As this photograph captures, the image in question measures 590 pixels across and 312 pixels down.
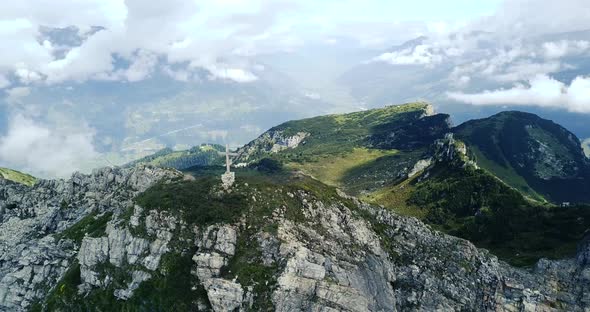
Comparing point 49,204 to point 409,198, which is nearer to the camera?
point 49,204

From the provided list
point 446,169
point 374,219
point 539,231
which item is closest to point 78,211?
point 374,219

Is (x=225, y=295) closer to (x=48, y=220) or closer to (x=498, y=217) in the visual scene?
(x=48, y=220)

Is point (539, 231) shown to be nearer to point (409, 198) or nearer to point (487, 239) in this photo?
point (487, 239)

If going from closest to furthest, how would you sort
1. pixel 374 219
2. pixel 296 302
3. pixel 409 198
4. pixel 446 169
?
pixel 296 302, pixel 374 219, pixel 409 198, pixel 446 169

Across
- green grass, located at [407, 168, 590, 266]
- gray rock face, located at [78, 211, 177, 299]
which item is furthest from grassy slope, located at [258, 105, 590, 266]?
gray rock face, located at [78, 211, 177, 299]

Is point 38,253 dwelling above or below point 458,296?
above

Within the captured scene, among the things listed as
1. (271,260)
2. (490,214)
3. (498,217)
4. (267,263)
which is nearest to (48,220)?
(267,263)

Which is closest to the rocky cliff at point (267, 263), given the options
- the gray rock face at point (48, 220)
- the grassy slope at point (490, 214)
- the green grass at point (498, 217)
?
the gray rock face at point (48, 220)
